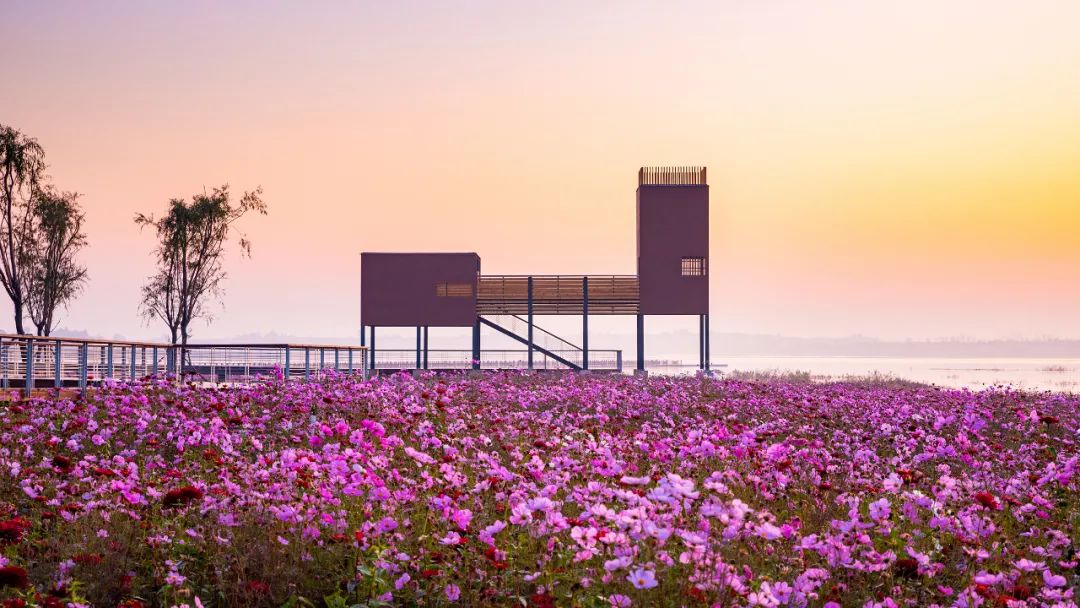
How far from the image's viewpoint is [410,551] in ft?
19.4

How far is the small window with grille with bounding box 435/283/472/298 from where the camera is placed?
141 ft

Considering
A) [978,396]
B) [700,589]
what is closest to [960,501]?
[700,589]

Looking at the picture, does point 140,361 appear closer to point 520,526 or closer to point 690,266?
point 520,526

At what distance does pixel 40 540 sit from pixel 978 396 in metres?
17.7

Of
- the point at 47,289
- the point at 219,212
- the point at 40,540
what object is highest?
the point at 219,212

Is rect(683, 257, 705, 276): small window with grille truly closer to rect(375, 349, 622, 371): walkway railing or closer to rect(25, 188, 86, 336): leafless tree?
rect(375, 349, 622, 371): walkway railing

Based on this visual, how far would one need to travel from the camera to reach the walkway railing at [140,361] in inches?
735

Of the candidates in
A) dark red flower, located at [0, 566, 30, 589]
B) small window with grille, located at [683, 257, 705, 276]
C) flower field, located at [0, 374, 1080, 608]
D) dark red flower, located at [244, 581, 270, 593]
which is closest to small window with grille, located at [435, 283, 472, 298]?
small window with grille, located at [683, 257, 705, 276]

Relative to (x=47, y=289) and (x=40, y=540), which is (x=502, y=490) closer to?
(x=40, y=540)

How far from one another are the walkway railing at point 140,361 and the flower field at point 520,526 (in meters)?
8.37

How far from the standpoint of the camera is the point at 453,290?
4306cm

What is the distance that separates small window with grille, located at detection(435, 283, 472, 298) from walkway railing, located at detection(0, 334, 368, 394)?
38.6 feet

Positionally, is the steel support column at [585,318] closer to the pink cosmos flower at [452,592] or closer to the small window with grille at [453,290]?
the small window with grille at [453,290]

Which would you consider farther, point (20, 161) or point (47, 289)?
point (47, 289)
